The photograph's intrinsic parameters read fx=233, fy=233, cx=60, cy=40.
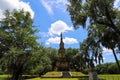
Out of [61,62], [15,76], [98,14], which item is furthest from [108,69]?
[98,14]

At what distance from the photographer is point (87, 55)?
4119 cm

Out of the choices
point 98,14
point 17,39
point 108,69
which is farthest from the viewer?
point 108,69

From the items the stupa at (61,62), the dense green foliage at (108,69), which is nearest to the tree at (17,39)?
the stupa at (61,62)

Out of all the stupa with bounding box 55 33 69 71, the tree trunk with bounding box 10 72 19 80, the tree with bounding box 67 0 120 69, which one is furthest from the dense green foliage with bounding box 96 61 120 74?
the tree with bounding box 67 0 120 69

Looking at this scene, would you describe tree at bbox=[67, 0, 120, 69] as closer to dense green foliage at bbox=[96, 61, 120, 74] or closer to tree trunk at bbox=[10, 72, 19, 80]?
tree trunk at bbox=[10, 72, 19, 80]

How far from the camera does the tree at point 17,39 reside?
3088 centimetres

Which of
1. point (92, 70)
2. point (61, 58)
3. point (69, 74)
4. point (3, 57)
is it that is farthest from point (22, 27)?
point (61, 58)

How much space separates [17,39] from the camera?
31828 mm

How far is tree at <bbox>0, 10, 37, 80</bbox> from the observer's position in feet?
101

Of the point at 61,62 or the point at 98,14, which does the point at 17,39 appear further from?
the point at 61,62

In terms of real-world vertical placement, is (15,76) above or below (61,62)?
below

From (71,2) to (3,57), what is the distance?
1449cm

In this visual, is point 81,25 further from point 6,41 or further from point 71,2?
point 6,41

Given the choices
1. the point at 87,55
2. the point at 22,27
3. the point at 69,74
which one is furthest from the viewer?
the point at 69,74
